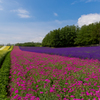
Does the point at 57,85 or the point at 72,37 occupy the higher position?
the point at 72,37

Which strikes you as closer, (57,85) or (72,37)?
(57,85)

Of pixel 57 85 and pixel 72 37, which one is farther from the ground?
pixel 72 37

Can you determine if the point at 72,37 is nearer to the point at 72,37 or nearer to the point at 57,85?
the point at 72,37

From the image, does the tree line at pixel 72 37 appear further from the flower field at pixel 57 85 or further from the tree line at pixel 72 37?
the flower field at pixel 57 85

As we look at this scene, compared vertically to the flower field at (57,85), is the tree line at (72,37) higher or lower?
higher

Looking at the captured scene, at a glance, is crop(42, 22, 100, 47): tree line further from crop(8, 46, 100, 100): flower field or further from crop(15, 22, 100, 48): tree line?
crop(8, 46, 100, 100): flower field

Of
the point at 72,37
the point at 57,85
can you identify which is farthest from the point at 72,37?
the point at 57,85

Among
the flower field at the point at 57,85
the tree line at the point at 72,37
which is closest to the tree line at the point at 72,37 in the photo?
the tree line at the point at 72,37

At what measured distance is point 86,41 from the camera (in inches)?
1636

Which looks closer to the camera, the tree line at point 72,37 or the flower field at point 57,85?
the flower field at point 57,85

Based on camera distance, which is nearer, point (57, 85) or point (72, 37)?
point (57, 85)

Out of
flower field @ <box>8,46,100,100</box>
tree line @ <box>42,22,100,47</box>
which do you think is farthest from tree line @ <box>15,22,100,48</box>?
flower field @ <box>8,46,100,100</box>

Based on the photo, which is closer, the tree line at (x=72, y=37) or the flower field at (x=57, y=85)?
the flower field at (x=57, y=85)

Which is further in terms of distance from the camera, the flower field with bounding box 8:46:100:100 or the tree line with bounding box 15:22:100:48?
the tree line with bounding box 15:22:100:48
